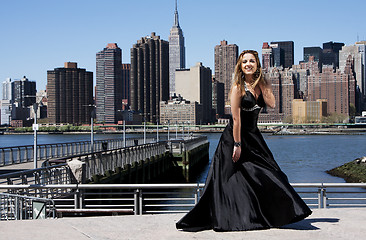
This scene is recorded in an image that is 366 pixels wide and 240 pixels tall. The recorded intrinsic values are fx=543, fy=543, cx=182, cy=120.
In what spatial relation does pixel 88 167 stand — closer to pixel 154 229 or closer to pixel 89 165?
pixel 89 165

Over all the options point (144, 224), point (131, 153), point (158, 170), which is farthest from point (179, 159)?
point (144, 224)

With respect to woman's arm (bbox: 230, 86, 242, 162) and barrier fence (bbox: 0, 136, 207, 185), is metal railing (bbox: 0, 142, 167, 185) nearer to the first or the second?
barrier fence (bbox: 0, 136, 207, 185)

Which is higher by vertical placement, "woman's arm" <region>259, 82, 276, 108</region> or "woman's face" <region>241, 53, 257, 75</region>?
"woman's face" <region>241, 53, 257, 75</region>

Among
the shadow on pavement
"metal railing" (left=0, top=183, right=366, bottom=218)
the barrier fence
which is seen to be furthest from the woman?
the barrier fence

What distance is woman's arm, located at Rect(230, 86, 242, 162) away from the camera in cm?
746

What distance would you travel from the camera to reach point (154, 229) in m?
7.81

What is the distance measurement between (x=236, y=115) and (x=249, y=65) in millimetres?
779

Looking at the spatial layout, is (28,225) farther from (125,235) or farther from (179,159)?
(179,159)

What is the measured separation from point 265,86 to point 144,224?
275 centimetres

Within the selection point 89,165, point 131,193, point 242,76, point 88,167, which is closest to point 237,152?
point 242,76

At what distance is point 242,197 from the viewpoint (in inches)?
291

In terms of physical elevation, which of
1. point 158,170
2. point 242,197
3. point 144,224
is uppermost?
point 242,197

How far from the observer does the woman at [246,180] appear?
7.34 m

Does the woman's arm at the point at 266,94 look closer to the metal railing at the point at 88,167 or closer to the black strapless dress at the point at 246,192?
the black strapless dress at the point at 246,192
